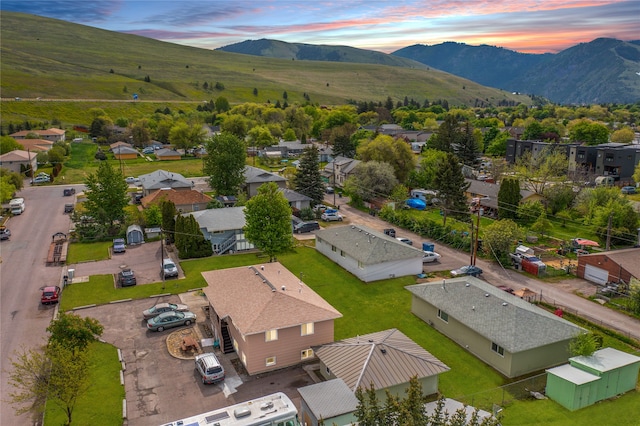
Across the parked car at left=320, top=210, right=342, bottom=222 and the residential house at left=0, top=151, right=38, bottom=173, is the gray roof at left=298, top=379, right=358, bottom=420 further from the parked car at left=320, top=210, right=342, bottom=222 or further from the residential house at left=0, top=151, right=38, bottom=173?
the residential house at left=0, top=151, right=38, bottom=173

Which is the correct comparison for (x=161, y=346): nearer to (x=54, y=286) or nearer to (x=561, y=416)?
(x=54, y=286)

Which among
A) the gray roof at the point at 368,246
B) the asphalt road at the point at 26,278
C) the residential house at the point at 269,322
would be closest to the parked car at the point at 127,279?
the asphalt road at the point at 26,278

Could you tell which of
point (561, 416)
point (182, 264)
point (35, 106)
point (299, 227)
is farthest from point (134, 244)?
point (35, 106)

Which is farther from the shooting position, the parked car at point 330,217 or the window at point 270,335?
the parked car at point 330,217

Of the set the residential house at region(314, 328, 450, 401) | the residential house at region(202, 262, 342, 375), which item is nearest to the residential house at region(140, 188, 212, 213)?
the residential house at region(202, 262, 342, 375)

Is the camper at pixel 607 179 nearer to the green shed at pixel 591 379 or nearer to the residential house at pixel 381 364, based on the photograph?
the green shed at pixel 591 379

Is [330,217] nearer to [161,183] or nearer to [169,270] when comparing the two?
[169,270]

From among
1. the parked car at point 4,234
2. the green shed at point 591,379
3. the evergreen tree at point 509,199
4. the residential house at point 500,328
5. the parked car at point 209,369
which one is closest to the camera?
the green shed at point 591,379
